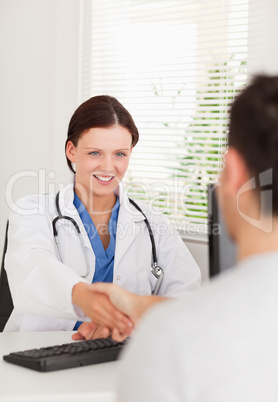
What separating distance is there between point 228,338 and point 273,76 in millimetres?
387

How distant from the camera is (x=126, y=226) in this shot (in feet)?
6.75

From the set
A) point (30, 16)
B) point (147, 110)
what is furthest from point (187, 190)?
point (30, 16)

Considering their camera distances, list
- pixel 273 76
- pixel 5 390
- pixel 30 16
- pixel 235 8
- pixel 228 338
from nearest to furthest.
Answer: pixel 228 338, pixel 273 76, pixel 5 390, pixel 235 8, pixel 30 16

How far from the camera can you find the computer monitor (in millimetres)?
1170

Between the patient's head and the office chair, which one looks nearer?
the patient's head

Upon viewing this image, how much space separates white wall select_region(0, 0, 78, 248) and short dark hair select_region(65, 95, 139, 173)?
1.08 metres

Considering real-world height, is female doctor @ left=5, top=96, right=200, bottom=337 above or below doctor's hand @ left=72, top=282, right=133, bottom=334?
above

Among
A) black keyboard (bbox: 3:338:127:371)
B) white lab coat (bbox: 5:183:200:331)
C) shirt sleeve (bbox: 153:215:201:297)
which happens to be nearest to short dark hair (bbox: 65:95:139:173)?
white lab coat (bbox: 5:183:200:331)

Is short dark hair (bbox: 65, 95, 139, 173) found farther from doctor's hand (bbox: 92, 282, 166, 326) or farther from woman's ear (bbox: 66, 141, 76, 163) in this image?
doctor's hand (bbox: 92, 282, 166, 326)

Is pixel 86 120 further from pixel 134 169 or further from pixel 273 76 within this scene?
pixel 273 76

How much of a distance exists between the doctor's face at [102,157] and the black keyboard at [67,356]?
2.63 feet

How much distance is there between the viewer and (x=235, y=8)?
97.5 inches

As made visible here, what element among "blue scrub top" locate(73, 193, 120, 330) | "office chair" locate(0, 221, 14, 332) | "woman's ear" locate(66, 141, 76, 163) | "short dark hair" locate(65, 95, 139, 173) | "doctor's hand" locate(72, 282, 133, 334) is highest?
"short dark hair" locate(65, 95, 139, 173)

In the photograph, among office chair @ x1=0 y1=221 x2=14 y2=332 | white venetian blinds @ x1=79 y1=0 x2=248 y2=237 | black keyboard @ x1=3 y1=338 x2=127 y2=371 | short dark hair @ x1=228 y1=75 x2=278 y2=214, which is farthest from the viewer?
white venetian blinds @ x1=79 y1=0 x2=248 y2=237
